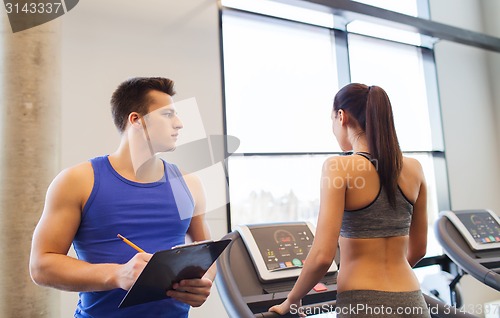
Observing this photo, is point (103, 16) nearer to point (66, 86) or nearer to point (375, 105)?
point (66, 86)

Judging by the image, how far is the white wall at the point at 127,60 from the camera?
259 centimetres

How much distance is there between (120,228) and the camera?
4.23ft

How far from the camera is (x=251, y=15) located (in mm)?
3520

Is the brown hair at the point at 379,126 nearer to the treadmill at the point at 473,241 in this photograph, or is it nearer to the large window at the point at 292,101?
the treadmill at the point at 473,241

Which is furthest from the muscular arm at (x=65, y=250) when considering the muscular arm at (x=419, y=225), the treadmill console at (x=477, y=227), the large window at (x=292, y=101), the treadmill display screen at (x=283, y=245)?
the treadmill console at (x=477, y=227)

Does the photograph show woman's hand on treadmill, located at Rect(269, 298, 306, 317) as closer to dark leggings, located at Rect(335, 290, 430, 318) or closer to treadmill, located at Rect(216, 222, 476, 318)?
treadmill, located at Rect(216, 222, 476, 318)

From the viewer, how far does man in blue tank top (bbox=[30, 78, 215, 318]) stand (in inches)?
46.7

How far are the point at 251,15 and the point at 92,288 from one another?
293cm

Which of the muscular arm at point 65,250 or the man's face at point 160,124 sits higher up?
the man's face at point 160,124

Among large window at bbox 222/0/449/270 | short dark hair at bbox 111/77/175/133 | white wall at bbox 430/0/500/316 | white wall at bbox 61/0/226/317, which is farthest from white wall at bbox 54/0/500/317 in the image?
white wall at bbox 430/0/500/316

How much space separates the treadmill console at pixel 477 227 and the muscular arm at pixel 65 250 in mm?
2488

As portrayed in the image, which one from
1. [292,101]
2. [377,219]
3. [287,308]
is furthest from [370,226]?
[292,101]

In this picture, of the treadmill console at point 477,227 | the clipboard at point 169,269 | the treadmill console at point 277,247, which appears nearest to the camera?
the clipboard at point 169,269

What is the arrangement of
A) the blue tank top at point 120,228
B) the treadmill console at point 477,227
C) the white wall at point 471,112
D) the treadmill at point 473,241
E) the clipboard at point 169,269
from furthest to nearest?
1. the white wall at point 471,112
2. the treadmill console at point 477,227
3. the treadmill at point 473,241
4. the blue tank top at point 120,228
5. the clipboard at point 169,269
